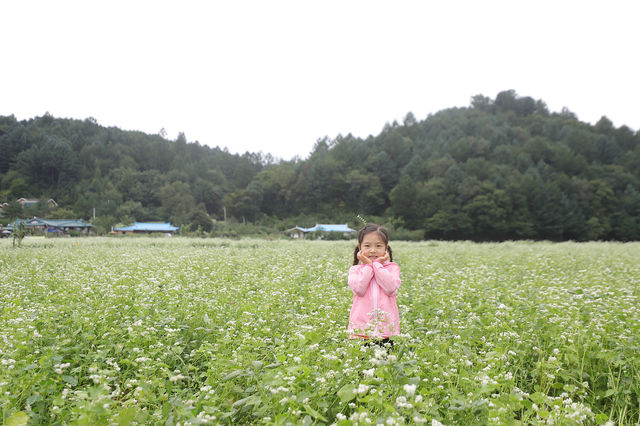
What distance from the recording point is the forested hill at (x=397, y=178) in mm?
66750

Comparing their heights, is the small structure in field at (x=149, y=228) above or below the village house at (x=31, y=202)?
below

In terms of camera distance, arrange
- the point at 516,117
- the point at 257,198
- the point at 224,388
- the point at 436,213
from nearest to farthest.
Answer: the point at 224,388 < the point at 436,213 < the point at 257,198 < the point at 516,117

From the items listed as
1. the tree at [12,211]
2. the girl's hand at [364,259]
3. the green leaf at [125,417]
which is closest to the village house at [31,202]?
the tree at [12,211]

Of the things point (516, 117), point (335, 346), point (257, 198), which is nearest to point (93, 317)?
point (335, 346)

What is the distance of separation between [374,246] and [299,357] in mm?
1672

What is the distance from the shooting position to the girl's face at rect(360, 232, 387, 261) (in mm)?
4152

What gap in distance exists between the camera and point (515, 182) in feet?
224

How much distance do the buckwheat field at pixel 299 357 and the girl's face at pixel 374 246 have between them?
932 mm

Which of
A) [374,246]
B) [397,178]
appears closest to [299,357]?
[374,246]

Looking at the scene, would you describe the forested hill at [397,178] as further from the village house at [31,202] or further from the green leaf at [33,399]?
the green leaf at [33,399]

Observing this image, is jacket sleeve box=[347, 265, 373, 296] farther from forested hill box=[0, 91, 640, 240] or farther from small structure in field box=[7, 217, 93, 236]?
small structure in field box=[7, 217, 93, 236]

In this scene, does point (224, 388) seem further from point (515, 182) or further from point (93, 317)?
point (515, 182)

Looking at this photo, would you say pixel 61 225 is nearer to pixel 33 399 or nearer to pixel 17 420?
pixel 33 399

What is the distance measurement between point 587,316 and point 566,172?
90.5 metres
